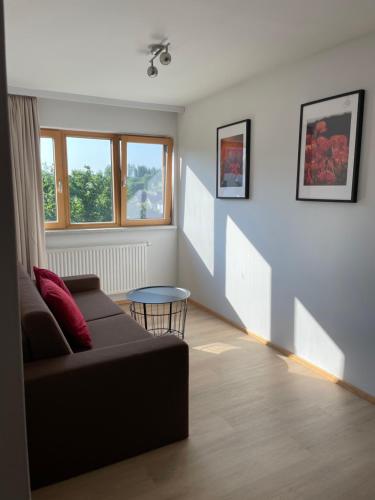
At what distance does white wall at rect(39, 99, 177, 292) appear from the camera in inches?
159

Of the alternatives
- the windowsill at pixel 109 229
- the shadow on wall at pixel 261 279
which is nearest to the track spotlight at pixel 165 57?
the shadow on wall at pixel 261 279

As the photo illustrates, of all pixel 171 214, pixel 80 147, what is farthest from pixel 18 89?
pixel 171 214

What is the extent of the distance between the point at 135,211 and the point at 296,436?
319 cm

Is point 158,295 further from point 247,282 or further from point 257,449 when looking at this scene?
point 257,449

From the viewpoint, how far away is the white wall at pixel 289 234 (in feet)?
8.30

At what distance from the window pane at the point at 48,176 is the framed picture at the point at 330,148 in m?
2.67

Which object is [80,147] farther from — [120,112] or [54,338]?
[54,338]

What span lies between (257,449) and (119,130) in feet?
11.7

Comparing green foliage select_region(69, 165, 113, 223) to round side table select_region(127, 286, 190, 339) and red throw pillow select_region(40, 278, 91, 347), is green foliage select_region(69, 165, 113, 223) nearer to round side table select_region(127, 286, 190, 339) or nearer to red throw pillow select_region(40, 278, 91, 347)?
round side table select_region(127, 286, 190, 339)

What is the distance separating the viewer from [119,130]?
14.3ft

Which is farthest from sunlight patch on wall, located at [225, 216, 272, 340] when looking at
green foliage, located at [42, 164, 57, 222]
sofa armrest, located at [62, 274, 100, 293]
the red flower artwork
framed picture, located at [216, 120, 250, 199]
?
green foliage, located at [42, 164, 57, 222]

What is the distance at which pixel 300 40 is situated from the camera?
2.49m

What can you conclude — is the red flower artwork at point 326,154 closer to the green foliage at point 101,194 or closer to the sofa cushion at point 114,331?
the sofa cushion at point 114,331

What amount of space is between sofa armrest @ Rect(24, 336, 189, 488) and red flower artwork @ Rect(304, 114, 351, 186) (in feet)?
5.26
